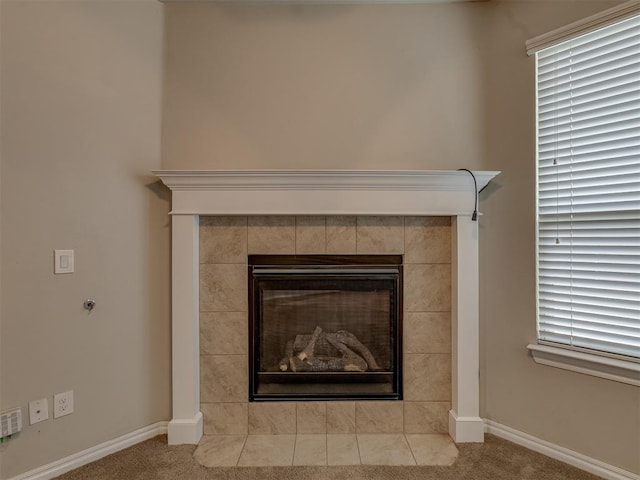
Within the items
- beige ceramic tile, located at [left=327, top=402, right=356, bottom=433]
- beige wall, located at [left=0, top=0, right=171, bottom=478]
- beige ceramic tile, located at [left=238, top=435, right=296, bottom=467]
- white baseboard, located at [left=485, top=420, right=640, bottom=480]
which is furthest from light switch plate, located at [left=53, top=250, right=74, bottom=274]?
white baseboard, located at [left=485, top=420, right=640, bottom=480]

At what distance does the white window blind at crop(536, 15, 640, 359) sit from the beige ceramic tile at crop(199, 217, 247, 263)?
1692 millimetres

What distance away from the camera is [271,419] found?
1.95 meters

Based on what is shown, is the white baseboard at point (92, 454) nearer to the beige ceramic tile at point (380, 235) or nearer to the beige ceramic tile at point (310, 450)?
the beige ceramic tile at point (310, 450)

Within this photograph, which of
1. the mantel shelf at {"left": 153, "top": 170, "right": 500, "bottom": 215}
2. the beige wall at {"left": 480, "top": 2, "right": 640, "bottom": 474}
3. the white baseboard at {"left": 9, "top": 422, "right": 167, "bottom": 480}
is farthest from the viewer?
the mantel shelf at {"left": 153, "top": 170, "right": 500, "bottom": 215}

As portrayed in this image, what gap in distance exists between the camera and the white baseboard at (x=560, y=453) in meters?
1.56

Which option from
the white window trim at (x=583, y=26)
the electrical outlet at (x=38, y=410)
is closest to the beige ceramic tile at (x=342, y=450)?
the electrical outlet at (x=38, y=410)

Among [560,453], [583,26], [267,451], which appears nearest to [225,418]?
[267,451]

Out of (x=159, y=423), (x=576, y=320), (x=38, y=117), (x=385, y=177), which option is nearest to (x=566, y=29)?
(x=385, y=177)

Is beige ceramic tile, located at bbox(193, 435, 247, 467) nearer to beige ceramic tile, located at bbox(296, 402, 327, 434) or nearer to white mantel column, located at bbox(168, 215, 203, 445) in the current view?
white mantel column, located at bbox(168, 215, 203, 445)

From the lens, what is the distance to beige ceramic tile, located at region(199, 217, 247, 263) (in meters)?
1.94

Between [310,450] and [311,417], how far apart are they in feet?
0.60

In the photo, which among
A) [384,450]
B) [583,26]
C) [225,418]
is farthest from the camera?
[225,418]

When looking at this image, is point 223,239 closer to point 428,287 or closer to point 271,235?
point 271,235

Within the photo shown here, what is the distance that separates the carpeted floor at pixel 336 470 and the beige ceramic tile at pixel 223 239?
3.54ft
